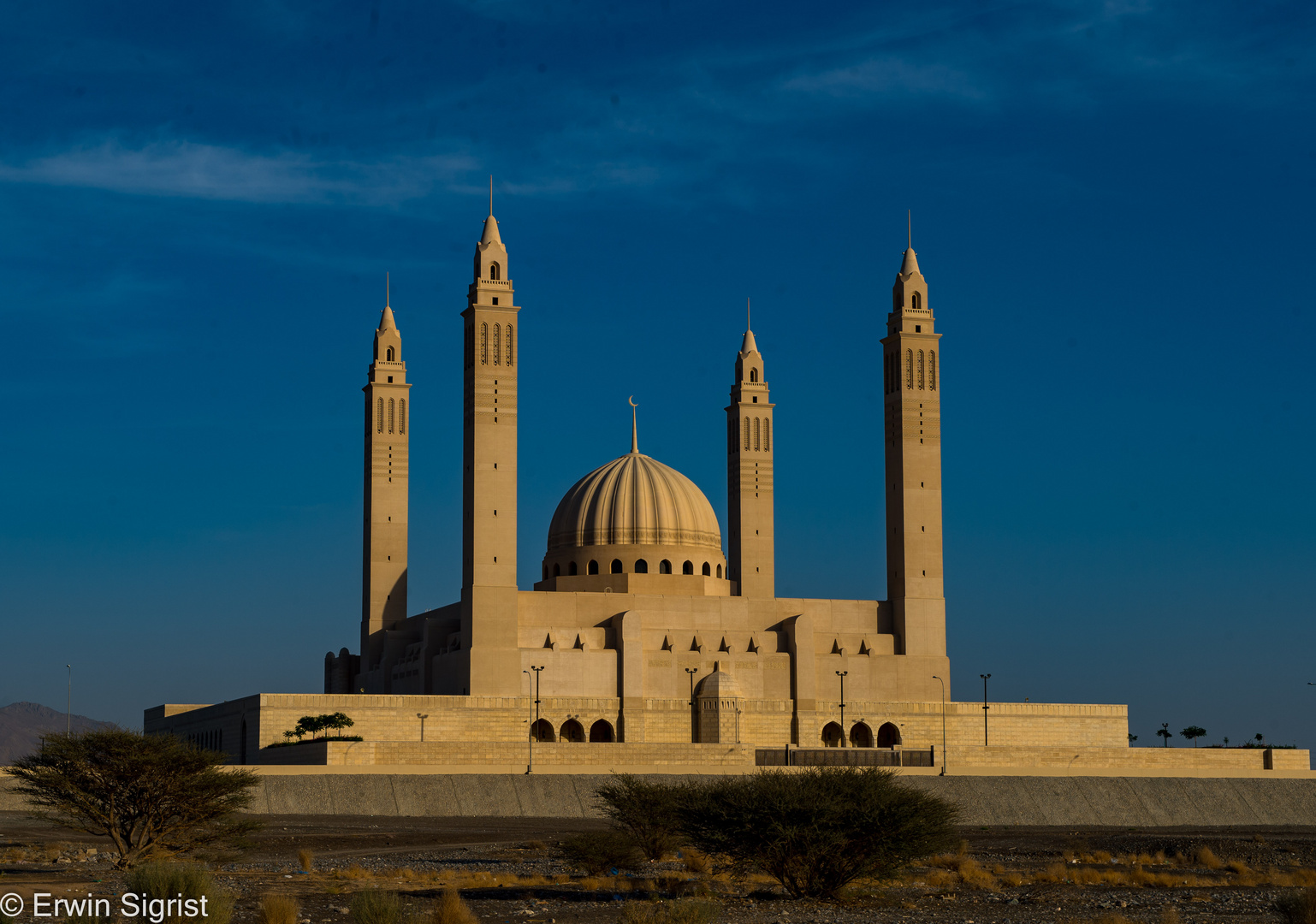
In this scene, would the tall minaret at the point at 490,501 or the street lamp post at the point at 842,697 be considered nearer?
the tall minaret at the point at 490,501

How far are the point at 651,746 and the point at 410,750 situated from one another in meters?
8.13

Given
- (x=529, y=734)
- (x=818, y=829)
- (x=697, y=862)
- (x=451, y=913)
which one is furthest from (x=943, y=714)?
(x=451, y=913)

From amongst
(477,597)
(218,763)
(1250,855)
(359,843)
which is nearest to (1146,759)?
(477,597)

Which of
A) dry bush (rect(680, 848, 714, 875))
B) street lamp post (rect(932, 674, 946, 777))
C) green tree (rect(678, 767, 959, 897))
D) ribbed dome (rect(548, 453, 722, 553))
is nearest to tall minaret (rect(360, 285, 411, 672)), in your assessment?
ribbed dome (rect(548, 453, 722, 553))

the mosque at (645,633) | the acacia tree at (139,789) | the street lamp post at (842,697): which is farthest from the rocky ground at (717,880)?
the street lamp post at (842,697)

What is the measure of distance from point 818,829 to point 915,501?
42.4m

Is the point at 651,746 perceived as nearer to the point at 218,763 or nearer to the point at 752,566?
the point at 752,566

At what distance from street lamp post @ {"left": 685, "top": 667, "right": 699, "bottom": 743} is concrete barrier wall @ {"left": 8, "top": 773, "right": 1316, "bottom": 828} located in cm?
1075

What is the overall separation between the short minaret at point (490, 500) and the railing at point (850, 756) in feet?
31.2

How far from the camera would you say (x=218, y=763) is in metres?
27.3

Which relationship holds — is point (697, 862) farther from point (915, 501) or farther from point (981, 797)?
point (915, 501)

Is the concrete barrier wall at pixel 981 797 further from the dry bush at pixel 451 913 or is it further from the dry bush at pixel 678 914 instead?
the dry bush at pixel 678 914

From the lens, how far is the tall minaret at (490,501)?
5994 centimetres

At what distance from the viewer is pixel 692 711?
6316cm
